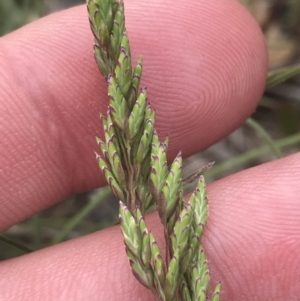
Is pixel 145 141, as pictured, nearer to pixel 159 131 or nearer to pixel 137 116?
pixel 137 116

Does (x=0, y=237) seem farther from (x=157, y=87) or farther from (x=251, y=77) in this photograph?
(x=251, y=77)

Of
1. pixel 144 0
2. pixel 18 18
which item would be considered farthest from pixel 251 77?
pixel 18 18

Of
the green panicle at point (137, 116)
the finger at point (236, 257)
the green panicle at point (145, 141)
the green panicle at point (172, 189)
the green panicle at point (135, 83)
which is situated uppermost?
the green panicle at point (135, 83)

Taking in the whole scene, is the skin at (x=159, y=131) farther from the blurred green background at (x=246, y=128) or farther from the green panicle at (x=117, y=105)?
the blurred green background at (x=246, y=128)

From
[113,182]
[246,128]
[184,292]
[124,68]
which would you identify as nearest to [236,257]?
[184,292]

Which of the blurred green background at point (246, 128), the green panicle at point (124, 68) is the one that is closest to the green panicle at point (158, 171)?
the green panicle at point (124, 68)

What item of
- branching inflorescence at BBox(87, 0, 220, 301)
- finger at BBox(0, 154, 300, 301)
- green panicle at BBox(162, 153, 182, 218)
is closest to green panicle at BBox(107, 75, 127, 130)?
branching inflorescence at BBox(87, 0, 220, 301)

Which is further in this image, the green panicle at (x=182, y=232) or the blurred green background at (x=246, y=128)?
the blurred green background at (x=246, y=128)
